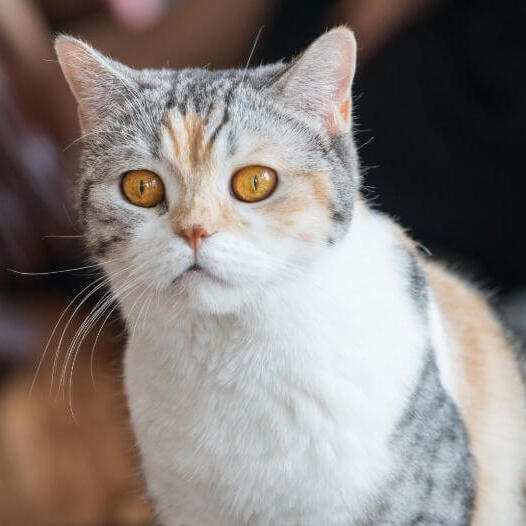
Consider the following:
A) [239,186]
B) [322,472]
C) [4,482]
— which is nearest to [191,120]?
[239,186]

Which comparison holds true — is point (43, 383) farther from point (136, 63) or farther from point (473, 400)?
point (473, 400)

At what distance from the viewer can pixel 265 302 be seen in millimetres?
766

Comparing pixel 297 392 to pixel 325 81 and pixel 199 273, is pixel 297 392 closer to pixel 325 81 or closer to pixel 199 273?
pixel 199 273

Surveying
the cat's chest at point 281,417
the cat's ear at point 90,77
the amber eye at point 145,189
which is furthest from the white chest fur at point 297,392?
the cat's ear at point 90,77

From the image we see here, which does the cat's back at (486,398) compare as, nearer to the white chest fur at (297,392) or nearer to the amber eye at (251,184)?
the white chest fur at (297,392)

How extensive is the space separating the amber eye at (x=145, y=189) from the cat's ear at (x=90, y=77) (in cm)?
10

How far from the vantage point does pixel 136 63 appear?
1981 millimetres

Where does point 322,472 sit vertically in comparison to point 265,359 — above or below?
below

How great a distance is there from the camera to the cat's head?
0.72m

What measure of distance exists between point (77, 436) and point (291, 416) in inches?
48.1

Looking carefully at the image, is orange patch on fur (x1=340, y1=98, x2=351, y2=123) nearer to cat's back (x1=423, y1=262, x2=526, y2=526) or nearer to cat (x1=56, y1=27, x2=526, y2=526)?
cat (x1=56, y1=27, x2=526, y2=526)

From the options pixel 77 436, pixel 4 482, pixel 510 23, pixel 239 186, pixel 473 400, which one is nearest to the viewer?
pixel 239 186

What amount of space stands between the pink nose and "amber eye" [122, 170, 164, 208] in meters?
0.06

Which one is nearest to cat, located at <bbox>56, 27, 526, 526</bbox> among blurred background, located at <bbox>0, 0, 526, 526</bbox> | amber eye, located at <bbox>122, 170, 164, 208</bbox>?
amber eye, located at <bbox>122, 170, 164, 208</bbox>
